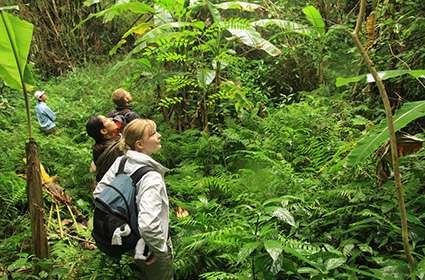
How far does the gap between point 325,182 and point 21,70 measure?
2.93 metres

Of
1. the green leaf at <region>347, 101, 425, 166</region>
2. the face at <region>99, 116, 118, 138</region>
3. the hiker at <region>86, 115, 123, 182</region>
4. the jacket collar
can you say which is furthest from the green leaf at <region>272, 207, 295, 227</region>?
the face at <region>99, 116, 118, 138</region>

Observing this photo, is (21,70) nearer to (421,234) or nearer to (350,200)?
(350,200)

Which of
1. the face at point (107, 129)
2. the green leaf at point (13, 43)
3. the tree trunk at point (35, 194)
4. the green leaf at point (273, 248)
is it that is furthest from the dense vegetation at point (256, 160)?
the green leaf at point (13, 43)

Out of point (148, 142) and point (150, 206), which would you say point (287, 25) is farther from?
point (150, 206)

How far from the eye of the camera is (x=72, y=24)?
1308 centimetres

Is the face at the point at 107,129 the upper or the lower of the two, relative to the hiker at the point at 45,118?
upper

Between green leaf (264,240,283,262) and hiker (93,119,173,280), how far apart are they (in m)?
0.66

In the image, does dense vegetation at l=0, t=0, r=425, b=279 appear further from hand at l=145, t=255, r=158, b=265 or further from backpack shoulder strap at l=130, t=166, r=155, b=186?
backpack shoulder strap at l=130, t=166, r=155, b=186

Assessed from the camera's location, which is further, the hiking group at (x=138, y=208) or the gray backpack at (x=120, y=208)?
the gray backpack at (x=120, y=208)

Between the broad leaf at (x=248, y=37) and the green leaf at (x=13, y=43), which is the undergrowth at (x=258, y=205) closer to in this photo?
the broad leaf at (x=248, y=37)

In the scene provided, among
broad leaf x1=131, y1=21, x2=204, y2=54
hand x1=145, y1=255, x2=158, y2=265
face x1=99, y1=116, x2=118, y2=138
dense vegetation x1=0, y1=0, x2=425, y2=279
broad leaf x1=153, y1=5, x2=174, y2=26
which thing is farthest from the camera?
broad leaf x1=153, y1=5, x2=174, y2=26

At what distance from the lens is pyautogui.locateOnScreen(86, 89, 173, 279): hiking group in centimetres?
283

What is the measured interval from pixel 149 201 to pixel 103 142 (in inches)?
65.0

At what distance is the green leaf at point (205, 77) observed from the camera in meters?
5.27
